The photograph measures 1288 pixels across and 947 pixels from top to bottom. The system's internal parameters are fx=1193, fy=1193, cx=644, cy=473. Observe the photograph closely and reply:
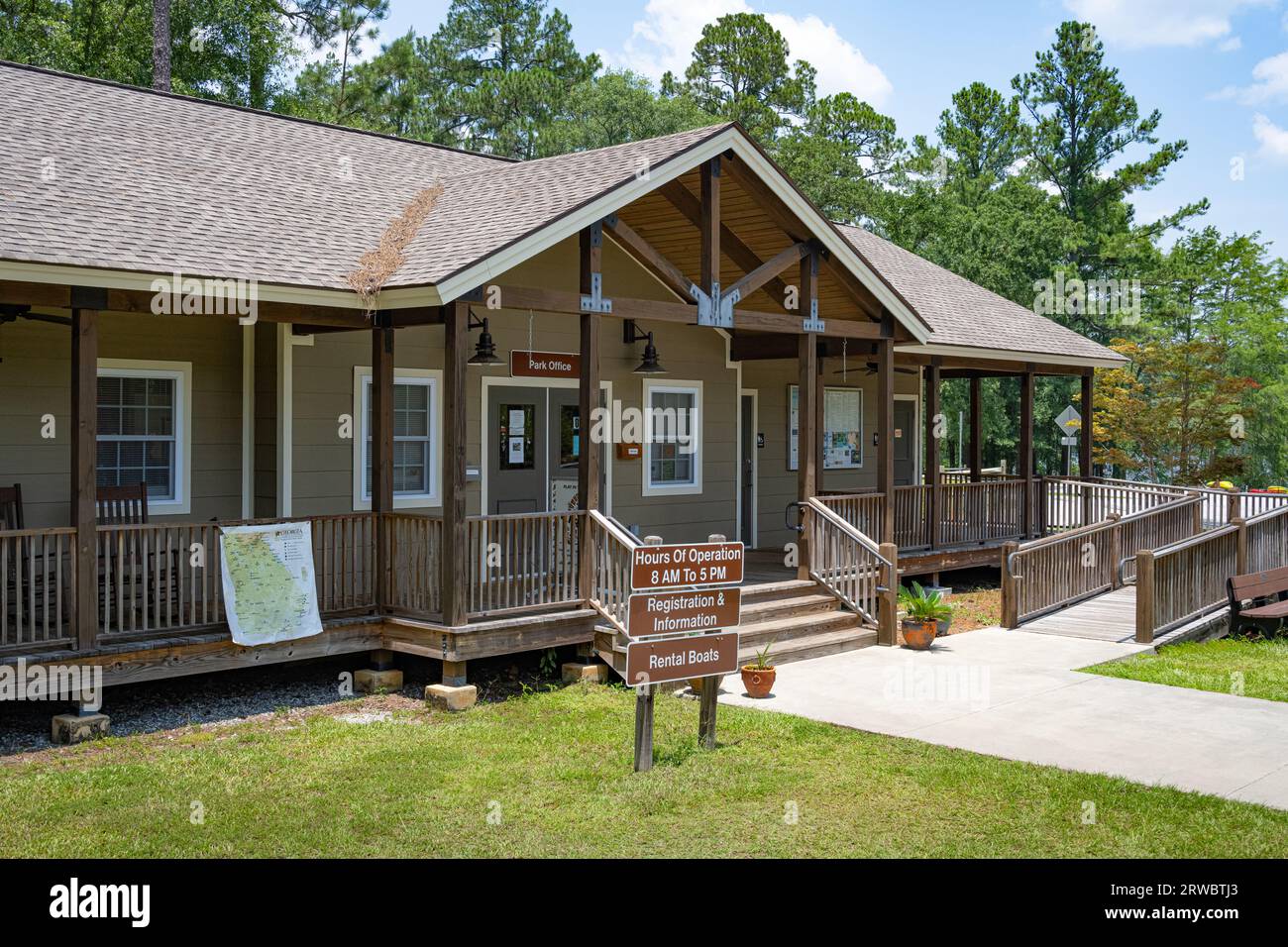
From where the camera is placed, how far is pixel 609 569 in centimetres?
1077

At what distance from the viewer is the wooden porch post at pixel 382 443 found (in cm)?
1044

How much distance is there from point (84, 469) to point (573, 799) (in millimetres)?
4328

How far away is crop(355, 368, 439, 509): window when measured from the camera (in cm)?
1198

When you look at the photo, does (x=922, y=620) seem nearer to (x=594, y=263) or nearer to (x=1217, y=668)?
(x=1217, y=668)

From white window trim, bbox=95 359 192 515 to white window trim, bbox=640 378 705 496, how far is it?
556 cm

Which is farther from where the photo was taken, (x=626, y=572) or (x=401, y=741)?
(x=626, y=572)

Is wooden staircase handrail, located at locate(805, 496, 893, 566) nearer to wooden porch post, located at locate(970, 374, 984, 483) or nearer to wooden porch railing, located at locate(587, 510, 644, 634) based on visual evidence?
wooden porch railing, located at locate(587, 510, 644, 634)

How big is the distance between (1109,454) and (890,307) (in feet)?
72.7

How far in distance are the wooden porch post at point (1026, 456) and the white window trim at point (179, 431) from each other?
39.3 ft

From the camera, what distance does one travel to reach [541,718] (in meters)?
9.39

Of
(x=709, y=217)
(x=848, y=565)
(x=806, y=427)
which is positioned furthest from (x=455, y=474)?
(x=848, y=565)
